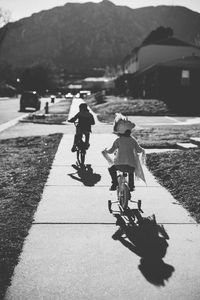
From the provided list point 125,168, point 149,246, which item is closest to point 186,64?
point 125,168

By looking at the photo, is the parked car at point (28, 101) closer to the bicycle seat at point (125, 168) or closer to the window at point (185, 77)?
the window at point (185, 77)

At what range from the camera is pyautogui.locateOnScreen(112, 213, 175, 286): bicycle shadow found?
3.98 metres

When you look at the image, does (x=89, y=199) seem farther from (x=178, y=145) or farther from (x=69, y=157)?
(x=178, y=145)

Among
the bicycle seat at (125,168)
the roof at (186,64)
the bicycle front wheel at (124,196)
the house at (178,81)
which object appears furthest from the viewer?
the roof at (186,64)

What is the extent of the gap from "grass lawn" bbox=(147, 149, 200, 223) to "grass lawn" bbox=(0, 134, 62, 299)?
246cm

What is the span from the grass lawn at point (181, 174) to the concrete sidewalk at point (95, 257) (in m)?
0.26

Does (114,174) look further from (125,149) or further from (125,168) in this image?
(125,149)

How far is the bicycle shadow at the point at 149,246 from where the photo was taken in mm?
3979

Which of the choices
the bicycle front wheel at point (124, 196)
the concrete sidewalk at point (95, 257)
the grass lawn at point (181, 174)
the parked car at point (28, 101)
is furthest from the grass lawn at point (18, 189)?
the parked car at point (28, 101)

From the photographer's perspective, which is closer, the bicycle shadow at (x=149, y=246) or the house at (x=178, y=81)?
the bicycle shadow at (x=149, y=246)

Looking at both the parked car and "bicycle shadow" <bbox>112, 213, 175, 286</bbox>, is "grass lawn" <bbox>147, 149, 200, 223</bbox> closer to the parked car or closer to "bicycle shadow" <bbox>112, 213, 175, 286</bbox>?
"bicycle shadow" <bbox>112, 213, 175, 286</bbox>

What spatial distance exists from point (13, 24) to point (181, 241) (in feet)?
206

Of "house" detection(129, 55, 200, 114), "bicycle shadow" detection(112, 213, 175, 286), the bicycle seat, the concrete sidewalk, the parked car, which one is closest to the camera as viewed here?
the concrete sidewalk

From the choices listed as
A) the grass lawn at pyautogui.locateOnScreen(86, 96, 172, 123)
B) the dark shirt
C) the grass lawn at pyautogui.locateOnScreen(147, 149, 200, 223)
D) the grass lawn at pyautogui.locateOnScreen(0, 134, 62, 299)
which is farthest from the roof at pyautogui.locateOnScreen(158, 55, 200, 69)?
the dark shirt
